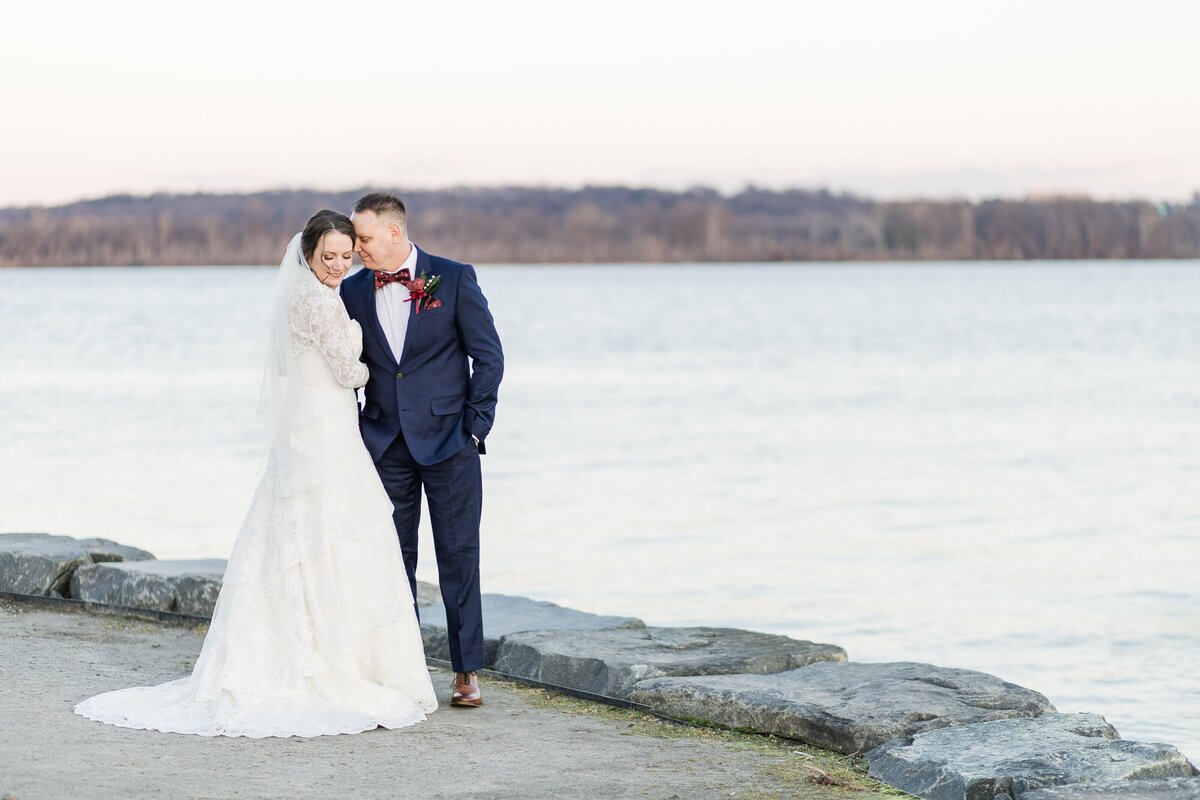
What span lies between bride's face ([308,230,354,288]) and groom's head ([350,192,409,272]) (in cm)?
9

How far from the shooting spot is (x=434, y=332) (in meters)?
→ 6.06

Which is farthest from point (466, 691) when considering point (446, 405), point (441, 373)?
point (441, 373)

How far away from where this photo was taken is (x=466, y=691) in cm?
615

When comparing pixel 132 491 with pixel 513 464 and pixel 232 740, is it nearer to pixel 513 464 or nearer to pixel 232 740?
pixel 513 464

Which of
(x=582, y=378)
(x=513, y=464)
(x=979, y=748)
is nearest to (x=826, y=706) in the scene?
(x=979, y=748)

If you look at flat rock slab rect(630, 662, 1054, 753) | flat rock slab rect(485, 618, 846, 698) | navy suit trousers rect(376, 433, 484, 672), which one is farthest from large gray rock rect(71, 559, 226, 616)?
flat rock slab rect(630, 662, 1054, 753)

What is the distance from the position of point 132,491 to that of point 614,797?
48.8ft

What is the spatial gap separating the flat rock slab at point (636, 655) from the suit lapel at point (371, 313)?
62.2 inches

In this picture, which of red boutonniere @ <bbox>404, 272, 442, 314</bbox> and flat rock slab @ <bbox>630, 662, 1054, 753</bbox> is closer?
flat rock slab @ <bbox>630, 662, 1054, 753</bbox>

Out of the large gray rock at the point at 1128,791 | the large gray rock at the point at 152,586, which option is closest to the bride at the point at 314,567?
the large gray rock at the point at 152,586

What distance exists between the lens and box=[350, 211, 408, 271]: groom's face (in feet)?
19.9

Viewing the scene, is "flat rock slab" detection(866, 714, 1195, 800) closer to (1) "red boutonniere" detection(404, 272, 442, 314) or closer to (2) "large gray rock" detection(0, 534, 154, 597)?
(1) "red boutonniere" detection(404, 272, 442, 314)

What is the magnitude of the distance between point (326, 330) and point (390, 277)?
0.38 metres

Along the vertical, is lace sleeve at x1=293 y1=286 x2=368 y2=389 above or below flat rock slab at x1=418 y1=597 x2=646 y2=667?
above
